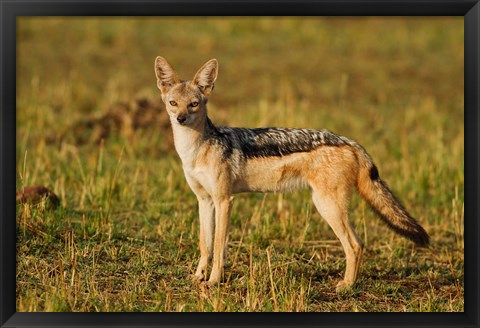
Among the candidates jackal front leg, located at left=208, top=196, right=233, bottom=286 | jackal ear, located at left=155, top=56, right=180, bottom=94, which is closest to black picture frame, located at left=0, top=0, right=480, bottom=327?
jackal ear, located at left=155, top=56, right=180, bottom=94

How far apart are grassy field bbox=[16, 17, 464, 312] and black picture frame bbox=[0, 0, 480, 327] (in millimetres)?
1099

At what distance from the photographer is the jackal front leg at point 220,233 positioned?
24.2 feet

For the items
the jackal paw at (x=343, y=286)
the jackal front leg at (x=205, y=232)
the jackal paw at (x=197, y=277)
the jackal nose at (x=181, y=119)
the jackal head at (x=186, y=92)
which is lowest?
the jackal paw at (x=343, y=286)

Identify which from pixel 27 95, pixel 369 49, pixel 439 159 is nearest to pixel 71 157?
pixel 27 95

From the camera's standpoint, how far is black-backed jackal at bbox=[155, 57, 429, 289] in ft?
24.3

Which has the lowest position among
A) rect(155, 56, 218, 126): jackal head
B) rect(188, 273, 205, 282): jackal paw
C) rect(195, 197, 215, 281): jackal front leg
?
rect(188, 273, 205, 282): jackal paw

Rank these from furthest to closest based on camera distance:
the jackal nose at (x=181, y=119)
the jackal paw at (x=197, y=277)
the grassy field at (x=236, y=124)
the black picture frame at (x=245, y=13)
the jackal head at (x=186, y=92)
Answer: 1. the jackal paw at (x=197, y=277)
2. the grassy field at (x=236, y=124)
3. the jackal head at (x=186, y=92)
4. the jackal nose at (x=181, y=119)
5. the black picture frame at (x=245, y=13)

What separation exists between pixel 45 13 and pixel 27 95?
1006 cm

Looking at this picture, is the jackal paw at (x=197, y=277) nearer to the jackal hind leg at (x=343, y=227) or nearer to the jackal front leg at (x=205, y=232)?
the jackal front leg at (x=205, y=232)

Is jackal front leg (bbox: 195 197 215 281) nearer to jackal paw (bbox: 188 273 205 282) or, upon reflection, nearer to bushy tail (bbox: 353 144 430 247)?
jackal paw (bbox: 188 273 205 282)

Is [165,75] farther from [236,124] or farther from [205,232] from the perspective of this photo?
[236,124]

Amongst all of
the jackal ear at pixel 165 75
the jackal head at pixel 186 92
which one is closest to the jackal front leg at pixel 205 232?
the jackal head at pixel 186 92
